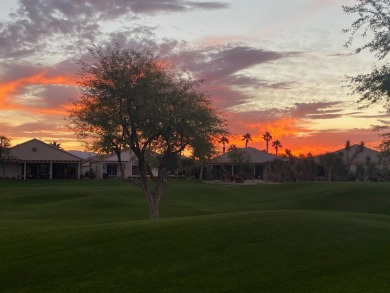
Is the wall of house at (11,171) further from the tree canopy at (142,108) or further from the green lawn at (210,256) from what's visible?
the green lawn at (210,256)

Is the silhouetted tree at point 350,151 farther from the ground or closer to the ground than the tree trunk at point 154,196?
farther from the ground

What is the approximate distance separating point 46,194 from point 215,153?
24393 mm

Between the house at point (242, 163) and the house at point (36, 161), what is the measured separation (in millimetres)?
24981

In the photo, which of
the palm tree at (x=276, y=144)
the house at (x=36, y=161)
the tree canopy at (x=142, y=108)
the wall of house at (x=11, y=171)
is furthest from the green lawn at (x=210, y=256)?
the palm tree at (x=276, y=144)

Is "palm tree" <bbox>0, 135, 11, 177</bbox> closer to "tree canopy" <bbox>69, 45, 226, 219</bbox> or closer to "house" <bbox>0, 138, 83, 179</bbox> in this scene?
"house" <bbox>0, 138, 83, 179</bbox>

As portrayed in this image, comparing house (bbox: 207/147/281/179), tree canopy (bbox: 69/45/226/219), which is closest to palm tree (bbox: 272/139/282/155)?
house (bbox: 207/147/281/179)

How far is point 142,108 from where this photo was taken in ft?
97.0

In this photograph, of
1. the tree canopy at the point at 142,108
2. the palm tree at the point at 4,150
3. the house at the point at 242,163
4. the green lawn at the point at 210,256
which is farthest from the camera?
the house at the point at 242,163

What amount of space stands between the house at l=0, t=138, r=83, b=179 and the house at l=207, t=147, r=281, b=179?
25.0m

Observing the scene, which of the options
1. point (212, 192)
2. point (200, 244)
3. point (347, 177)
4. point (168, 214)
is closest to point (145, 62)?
point (168, 214)

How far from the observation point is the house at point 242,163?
93062mm

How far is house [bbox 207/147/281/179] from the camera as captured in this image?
3664 inches

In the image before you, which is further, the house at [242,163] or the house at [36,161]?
the house at [242,163]

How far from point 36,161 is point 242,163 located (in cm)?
3510
